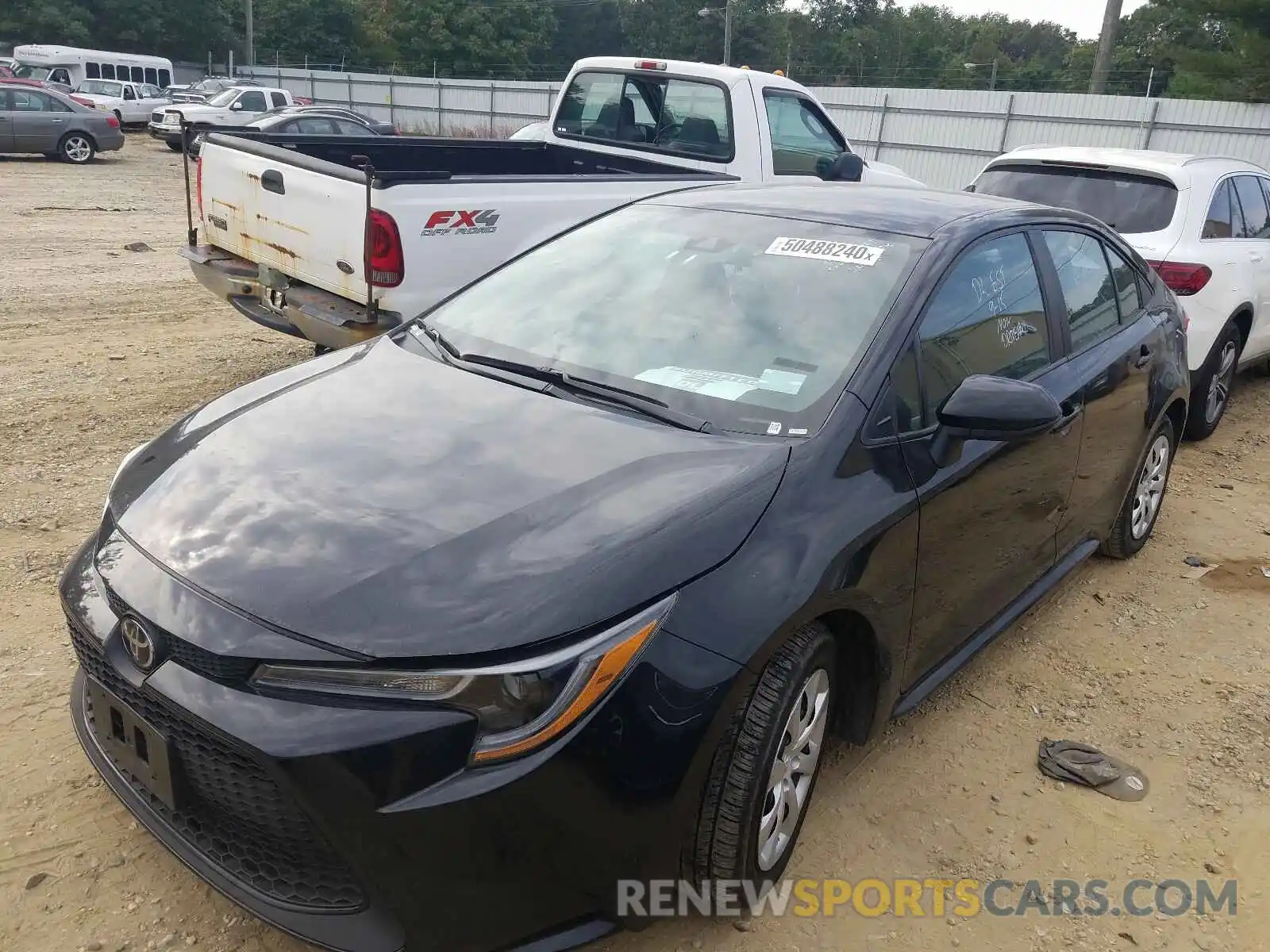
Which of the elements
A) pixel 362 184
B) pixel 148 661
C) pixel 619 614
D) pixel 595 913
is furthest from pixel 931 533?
pixel 362 184

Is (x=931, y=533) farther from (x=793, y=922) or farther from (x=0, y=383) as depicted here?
(x=0, y=383)

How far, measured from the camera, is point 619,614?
6.73ft

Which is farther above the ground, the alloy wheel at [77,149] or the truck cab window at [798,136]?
the truck cab window at [798,136]

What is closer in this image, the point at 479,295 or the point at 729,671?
the point at 729,671

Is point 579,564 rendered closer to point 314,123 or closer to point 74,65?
point 314,123

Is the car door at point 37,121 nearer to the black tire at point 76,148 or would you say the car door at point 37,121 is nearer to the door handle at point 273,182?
the black tire at point 76,148

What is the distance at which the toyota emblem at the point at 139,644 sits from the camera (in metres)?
2.07

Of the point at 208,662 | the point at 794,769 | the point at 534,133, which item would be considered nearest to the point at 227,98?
the point at 534,133

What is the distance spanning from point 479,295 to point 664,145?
16.3ft

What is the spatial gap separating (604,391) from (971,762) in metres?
1.66

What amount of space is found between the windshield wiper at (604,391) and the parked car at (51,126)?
68.4ft

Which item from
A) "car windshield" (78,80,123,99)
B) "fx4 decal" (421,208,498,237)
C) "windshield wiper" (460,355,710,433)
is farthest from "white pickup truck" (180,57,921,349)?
"car windshield" (78,80,123,99)

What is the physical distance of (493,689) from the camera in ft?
6.36

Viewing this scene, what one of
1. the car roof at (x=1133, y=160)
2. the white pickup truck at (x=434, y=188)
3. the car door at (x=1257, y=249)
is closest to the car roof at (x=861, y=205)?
the white pickup truck at (x=434, y=188)
